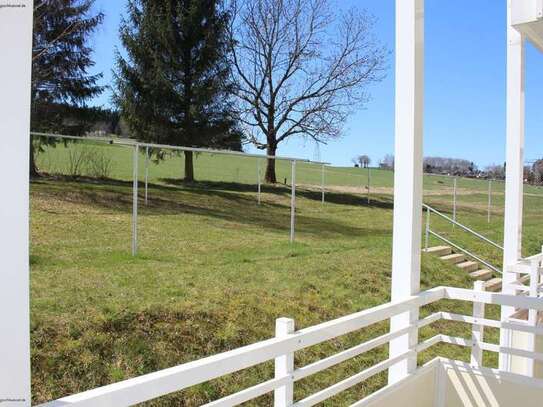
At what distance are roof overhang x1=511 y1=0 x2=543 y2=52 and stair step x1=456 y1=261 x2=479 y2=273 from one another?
5.49 m

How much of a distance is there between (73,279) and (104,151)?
8.39m

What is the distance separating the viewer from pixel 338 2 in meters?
16.1

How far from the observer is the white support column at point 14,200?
79 centimetres

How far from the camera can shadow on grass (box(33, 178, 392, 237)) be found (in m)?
9.95

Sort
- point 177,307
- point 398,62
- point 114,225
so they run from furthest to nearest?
1. point 114,225
2. point 177,307
3. point 398,62

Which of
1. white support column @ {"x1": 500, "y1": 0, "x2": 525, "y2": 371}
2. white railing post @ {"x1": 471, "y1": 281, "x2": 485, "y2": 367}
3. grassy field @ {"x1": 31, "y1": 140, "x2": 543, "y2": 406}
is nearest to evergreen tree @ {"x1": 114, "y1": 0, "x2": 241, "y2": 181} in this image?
grassy field @ {"x1": 31, "y1": 140, "x2": 543, "y2": 406}

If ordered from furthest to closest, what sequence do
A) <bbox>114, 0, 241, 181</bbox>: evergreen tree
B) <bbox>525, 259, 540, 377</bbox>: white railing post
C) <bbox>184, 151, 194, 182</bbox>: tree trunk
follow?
<bbox>114, 0, 241, 181</bbox>: evergreen tree, <bbox>184, 151, 194, 182</bbox>: tree trunk, <bbox>525, 259, 540, 377</bbox>: white railing post

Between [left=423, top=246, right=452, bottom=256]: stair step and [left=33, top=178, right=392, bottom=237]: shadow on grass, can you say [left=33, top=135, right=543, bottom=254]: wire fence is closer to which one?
[left=33, top=178, right=392, bottom=237]: shadow on grass

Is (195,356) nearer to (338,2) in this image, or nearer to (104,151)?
(104,151)

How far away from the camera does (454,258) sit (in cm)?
869

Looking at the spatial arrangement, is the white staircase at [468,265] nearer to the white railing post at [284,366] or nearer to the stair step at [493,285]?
the stair step at [493,285]

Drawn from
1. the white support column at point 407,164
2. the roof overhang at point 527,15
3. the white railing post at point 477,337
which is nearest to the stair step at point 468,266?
the roof overhang at point 527,15

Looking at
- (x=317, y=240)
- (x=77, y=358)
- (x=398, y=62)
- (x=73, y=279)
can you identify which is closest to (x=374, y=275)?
(x=317, y=240)

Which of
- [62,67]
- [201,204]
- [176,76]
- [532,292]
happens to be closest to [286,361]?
[532,292]
